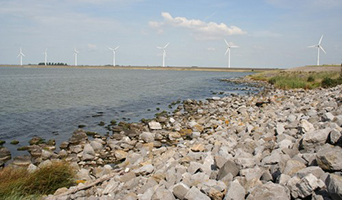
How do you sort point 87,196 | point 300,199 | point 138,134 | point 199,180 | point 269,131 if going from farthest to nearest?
point 138,134, point 269,131, point 87,196, point 199,180, point 300,199

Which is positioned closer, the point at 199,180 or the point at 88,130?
the point at 199,180

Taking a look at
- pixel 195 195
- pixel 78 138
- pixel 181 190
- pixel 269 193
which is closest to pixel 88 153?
pixel 78 138

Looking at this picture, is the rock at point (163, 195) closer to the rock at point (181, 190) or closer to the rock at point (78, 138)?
the rock at point (181, 190)

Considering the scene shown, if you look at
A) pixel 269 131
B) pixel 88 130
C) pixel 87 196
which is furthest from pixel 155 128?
pixel 87 196

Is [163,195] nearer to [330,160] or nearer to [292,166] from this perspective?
[292,166]

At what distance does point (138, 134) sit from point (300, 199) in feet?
34.8

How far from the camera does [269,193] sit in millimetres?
4102

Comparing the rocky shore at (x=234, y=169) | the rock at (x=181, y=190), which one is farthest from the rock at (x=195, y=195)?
the rock at (x=181, y=190)

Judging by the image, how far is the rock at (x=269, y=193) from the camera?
4.01 metres

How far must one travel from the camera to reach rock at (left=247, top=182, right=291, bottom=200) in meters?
4.01

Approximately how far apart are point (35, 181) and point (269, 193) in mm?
5822

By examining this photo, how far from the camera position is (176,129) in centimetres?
1477

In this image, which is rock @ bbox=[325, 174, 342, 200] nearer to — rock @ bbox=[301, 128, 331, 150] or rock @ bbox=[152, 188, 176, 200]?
rock @ bbox=[301, 128, 331, 150]

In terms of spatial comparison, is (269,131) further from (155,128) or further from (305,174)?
(155,128)
